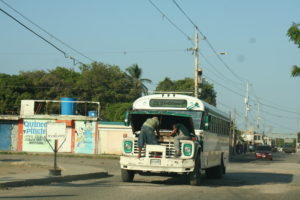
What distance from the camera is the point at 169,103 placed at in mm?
18047

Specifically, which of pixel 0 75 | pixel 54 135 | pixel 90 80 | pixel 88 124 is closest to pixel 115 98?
pixel 90 80

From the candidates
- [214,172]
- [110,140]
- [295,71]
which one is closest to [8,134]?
[110,140]

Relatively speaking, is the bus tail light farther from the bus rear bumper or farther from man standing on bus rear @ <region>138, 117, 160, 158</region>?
man standing on bus rear @ <region>138, 117, 160, 158</region>

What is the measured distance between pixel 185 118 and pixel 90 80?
61366mm

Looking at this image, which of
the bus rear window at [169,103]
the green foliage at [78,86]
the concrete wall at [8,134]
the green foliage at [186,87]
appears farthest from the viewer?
the green foliage at [186,87]

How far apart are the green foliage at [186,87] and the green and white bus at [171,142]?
6402 centimetres

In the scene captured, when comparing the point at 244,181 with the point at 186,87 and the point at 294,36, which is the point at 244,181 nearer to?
the point at 294,36

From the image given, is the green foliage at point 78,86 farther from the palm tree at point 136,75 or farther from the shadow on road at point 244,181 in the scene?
the shadow on road at point 244,181

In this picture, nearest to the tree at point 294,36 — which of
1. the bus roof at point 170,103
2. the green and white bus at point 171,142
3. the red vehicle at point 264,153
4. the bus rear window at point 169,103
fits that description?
the green and white bus at point 171,142

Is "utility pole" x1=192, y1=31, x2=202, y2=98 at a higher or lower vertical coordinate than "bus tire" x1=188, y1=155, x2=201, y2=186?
higher

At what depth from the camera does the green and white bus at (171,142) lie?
16016 millimetres

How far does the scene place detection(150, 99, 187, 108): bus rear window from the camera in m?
17.9

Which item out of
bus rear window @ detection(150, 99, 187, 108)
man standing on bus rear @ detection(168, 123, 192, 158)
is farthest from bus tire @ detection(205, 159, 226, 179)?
man standing on bus rear @ detection(168, 123, 192, 158)

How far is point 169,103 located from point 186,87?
67680mm
